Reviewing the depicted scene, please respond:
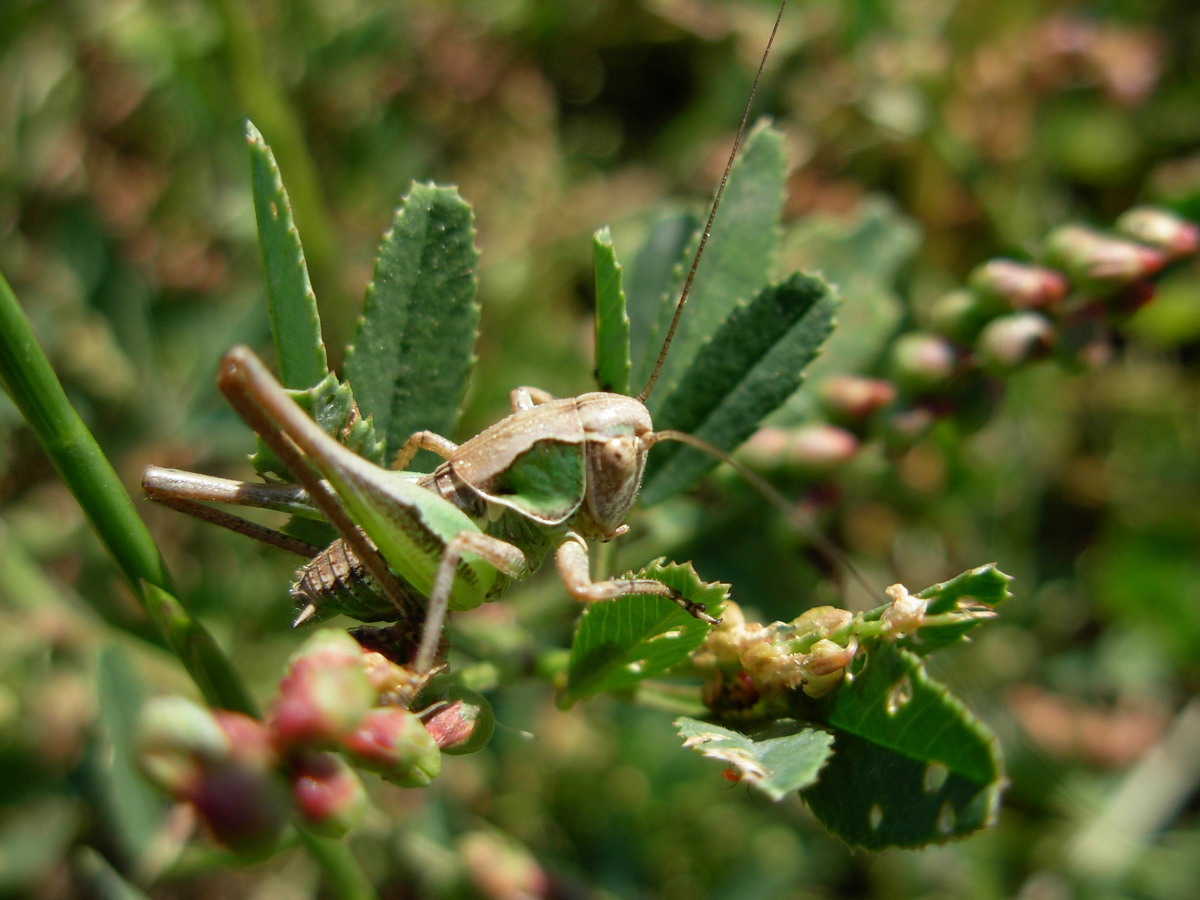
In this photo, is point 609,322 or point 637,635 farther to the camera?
point 609,322

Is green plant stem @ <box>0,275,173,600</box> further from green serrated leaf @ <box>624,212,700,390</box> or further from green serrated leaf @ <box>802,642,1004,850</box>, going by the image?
green serrated leaf @ <box>624,212,700,390</box>

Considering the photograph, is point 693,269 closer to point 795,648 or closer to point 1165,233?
point 795,648

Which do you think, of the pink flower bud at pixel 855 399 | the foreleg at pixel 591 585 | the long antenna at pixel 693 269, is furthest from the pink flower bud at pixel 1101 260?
the foreleg at pixel 591 585

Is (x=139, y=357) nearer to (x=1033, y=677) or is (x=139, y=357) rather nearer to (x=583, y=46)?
(x=583, y=46)

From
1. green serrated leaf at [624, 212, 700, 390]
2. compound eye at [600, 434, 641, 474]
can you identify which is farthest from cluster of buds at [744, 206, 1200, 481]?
compound eye at [600, 434, 641, 474]

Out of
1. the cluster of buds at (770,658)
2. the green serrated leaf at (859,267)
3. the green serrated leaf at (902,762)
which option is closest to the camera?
the green serrated leaf at (902,762)

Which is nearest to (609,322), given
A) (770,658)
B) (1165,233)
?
(770,658)

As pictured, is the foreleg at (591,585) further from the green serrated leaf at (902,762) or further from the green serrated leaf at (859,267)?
the green serrated leaf at (859,267)

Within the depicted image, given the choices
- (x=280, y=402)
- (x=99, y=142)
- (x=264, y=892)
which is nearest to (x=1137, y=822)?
(x=264, y=892)
